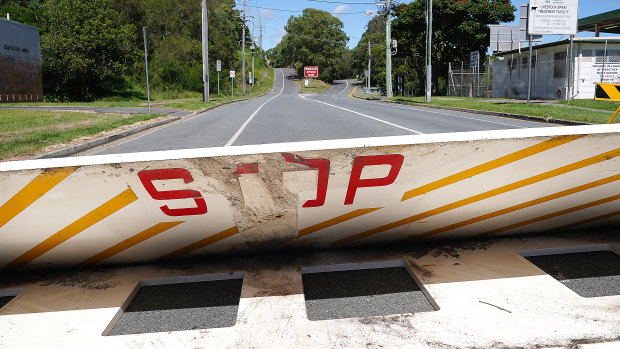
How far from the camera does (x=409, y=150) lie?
2.72m

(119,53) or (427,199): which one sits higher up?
(119,53)

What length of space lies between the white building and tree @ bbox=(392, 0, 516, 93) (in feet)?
38.4

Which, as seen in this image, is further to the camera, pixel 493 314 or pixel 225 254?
pixel 225 254

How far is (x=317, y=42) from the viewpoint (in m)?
117

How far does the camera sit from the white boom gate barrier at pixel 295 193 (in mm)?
2637

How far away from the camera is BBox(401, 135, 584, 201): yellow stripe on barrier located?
9.24ft

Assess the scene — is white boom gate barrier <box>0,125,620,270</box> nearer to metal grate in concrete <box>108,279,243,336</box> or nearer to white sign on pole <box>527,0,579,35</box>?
metal grate in concrete <box>108,279,243,336</box>

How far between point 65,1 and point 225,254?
4126 centimetres

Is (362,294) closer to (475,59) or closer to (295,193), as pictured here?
(295,193)

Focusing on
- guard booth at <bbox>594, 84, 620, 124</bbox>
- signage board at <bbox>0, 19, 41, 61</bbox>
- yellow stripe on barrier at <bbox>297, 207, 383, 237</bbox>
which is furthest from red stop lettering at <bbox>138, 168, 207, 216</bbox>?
signage board at <bbox>0, 19, 41, 61</bbox>

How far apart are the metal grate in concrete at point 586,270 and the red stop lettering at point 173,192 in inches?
91.2

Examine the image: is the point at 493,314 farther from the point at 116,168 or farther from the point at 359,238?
the point at 116,168

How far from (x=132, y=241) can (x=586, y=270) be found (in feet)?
9.96

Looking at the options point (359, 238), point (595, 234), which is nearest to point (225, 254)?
point (359, 238)
